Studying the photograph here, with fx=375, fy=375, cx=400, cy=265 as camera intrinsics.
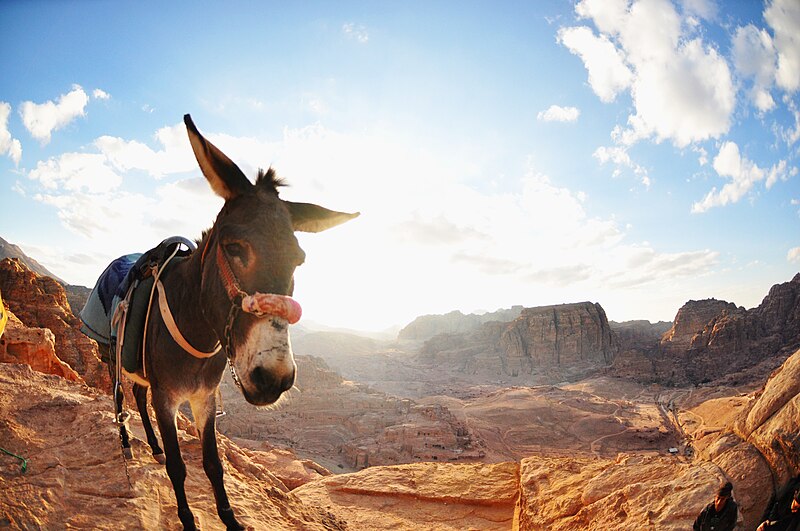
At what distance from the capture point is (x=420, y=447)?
86.4 ft

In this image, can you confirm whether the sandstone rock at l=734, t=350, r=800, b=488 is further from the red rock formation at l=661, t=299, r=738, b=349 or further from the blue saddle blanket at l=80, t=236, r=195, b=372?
the red rock formation at l=661, t=299, r=738, b=349

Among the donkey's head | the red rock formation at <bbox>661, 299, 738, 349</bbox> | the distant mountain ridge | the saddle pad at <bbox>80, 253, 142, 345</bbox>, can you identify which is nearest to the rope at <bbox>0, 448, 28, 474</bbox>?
the saddle pad at <bbox>80, 253, 142, 345</bbox>

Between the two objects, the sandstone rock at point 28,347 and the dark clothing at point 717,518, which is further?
the sandstone rock at point 28,347

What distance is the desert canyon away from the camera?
3691mm

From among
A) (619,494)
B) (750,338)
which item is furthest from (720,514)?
(750,338)

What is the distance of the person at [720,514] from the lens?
131 inches

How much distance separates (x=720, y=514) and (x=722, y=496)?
195mm

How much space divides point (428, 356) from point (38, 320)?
279ft

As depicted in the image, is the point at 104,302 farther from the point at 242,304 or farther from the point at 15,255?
the point at 15,255

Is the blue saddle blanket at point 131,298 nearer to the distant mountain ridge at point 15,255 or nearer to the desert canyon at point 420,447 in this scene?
the desert canyon at point 420,447

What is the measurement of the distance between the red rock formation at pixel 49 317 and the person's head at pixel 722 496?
21.9 metres

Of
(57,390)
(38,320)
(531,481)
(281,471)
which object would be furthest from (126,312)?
(38,320)

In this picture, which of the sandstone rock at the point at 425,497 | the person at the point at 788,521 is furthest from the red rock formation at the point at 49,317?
the person at the point at 788,521

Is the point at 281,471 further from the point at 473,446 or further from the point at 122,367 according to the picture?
the point at 473,446
